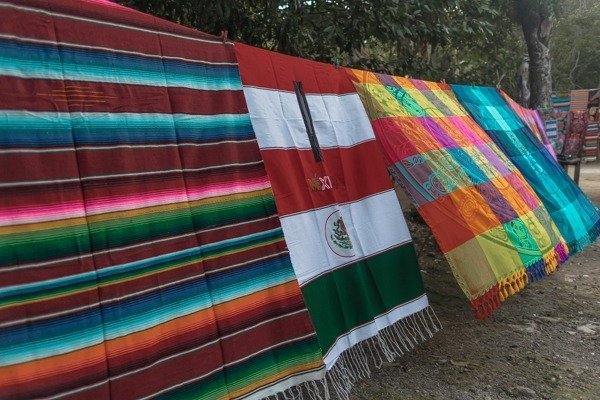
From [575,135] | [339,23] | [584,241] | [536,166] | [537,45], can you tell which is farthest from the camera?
[575,135]

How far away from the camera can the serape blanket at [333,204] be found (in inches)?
92.6

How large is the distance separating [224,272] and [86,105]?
0.77 m

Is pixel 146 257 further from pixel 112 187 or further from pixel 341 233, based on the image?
pixel 341 233

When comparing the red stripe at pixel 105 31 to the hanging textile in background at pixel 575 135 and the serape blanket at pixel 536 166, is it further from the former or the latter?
the hanging textile in background at pixel 575 135

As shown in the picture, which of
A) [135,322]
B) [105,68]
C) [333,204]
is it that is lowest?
[135,322]

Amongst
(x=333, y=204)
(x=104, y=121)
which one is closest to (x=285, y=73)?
(x=333, y=204)

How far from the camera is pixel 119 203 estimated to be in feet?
5.32

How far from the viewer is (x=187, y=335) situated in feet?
5.73

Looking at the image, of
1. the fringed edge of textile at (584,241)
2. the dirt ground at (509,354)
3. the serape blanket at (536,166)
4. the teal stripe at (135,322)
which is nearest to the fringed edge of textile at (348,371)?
the dirt ground at (509,354)

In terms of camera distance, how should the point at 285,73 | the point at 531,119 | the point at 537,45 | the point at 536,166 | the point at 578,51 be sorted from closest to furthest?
the point at 285,73, the point at 536,166, the point at 531,119, the point at 537,45, the point at 578,51

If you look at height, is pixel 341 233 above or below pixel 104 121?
below

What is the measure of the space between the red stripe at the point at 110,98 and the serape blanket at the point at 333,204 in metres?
0.25

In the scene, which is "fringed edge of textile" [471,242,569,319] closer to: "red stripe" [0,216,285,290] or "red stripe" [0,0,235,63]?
"red stripe" [0,216,285,290]

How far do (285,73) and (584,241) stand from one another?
3.21 m
